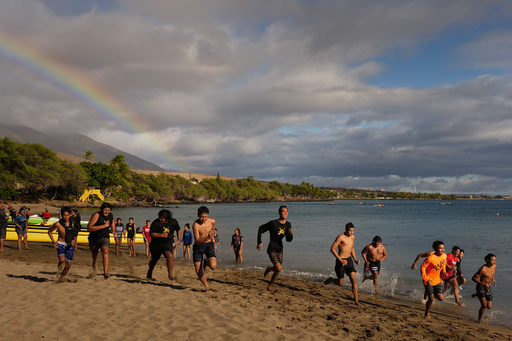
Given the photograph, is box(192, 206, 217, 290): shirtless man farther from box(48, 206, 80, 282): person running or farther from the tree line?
the tree line

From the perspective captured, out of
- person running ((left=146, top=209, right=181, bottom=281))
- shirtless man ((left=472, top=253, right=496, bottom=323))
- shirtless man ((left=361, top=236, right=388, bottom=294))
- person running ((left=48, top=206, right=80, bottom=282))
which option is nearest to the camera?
shirtless man ((left=472, top=253, right=496, bottom=323))

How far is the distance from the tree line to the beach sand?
5741cm

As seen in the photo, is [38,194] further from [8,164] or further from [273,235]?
[273,235]

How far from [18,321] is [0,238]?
34.1ft

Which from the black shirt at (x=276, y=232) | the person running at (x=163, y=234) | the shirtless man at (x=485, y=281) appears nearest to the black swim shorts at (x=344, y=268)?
the black shirt at (x=276, y=232)

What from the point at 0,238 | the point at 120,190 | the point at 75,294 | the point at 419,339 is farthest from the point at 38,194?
the point at 419,339

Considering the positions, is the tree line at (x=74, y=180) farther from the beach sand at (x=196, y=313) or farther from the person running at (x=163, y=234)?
the person running at (x=163, y=234)

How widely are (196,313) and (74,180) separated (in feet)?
237

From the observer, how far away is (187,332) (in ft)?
19.0

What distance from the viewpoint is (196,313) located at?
6742 mm

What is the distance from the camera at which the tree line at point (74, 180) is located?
192 ft

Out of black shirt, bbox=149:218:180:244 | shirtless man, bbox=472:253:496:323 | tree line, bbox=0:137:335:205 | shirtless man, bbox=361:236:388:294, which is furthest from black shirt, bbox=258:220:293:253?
tree line, bbox=0:137:335:205

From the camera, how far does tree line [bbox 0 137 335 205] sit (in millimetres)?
58594

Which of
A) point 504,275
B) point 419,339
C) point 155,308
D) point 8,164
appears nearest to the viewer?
point 419,339
